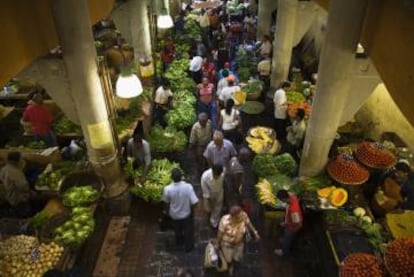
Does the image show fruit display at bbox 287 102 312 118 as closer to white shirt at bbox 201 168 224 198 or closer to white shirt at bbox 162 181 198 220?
white shirt at bbox 201 168 224 198

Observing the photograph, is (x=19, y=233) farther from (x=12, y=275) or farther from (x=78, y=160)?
(x=78, y=160)

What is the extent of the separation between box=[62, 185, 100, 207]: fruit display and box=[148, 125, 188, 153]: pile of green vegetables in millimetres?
2174

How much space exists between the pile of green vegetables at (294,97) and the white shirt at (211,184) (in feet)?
14.0

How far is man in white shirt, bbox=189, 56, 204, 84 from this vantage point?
11836mm

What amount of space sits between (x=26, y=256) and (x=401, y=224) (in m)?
6.42

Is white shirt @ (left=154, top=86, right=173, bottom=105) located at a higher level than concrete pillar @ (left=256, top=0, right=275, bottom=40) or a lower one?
lower

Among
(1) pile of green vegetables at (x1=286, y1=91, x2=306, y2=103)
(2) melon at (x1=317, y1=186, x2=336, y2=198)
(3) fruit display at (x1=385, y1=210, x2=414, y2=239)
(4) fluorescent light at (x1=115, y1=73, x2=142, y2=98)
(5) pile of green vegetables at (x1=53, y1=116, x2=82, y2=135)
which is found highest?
(4) fluorescent light at (x1=115, y1=73, x2=142, y2=98)

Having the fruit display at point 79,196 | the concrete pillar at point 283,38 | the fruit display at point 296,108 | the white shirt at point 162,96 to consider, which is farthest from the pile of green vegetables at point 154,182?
the concrete pillar at point 283,38

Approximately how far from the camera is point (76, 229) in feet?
20.2

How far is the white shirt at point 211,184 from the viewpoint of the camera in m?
6.62

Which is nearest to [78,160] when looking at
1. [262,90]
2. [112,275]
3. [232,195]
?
[112,275]

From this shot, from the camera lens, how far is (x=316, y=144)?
709 centimetres

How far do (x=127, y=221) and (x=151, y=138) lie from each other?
7.49ft

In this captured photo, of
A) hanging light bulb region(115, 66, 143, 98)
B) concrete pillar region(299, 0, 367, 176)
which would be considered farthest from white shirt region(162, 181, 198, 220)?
concrete pillar region(299, 0, 367, 176)
